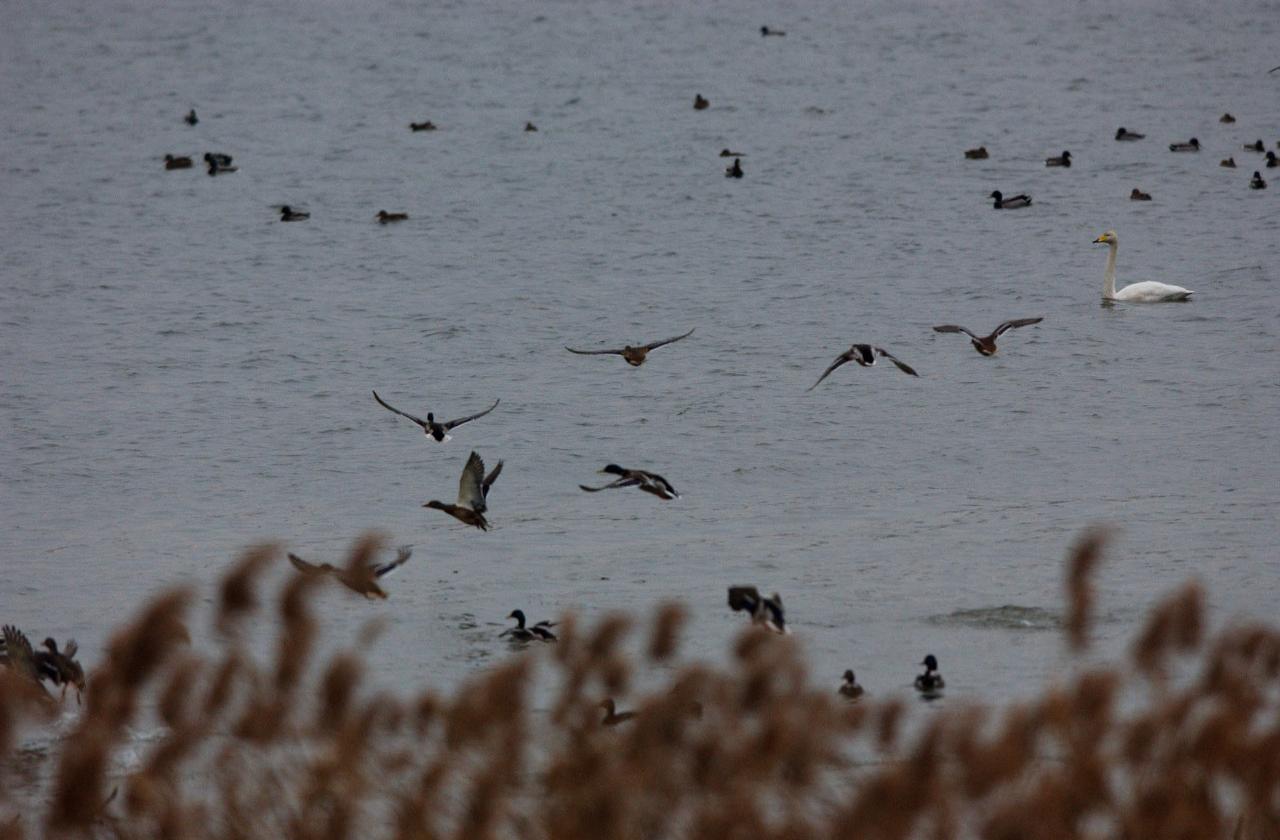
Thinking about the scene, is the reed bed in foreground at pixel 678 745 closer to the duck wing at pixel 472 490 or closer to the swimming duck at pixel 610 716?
the swimming duck at pixel 610 716

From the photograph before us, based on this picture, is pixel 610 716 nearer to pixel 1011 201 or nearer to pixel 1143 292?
pixel 1143 292

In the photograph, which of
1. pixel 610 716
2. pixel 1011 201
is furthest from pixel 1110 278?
pixel 610 716

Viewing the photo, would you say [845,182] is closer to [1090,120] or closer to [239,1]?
[1090,120]

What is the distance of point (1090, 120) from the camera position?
42.4 m

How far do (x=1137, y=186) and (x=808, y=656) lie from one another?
24.2 meters

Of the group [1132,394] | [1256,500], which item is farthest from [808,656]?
[1132,394]

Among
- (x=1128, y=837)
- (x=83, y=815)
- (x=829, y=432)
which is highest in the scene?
(x=83, y=815)

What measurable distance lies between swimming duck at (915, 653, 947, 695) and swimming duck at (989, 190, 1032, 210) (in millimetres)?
21988

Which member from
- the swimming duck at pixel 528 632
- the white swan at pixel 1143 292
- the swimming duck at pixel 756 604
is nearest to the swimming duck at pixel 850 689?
the swimming duck at pixel 756 604

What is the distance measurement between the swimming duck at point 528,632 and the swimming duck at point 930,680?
2.56 meters

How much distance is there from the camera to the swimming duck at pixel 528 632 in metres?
13.8

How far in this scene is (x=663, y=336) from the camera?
1004 inches

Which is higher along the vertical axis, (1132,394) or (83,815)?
(83,815)

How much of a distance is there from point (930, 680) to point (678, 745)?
20.0 feet
